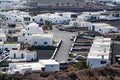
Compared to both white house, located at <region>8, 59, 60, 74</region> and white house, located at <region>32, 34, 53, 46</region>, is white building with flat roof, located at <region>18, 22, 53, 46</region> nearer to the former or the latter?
white house, located at <region>32, 34, 53, 46</region>

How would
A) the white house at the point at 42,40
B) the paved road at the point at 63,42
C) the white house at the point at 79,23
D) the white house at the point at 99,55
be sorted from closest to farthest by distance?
the white house at the point at 99,55, the paved road at the point at 63,42, the white house at the point at 42,40, the white house at the point at 79,23

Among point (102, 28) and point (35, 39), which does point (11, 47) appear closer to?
point (35, 39)

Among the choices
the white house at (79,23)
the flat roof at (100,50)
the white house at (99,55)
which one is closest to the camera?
the white house at (99,55)

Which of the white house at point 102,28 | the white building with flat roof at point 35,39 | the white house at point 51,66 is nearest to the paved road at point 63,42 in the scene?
the white building with flat roof at point 35,39

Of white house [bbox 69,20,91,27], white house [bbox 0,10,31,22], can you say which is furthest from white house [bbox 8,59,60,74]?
white house [bbox 0,10,31,22]

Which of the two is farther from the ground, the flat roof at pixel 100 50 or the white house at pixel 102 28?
the flat roof at pixel 100 50

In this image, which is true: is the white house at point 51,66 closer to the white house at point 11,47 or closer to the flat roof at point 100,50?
the flat roof at point 100,50

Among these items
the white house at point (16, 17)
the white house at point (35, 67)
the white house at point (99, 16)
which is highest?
the white house at point (35, 67)

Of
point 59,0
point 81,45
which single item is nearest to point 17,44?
point 81,45
